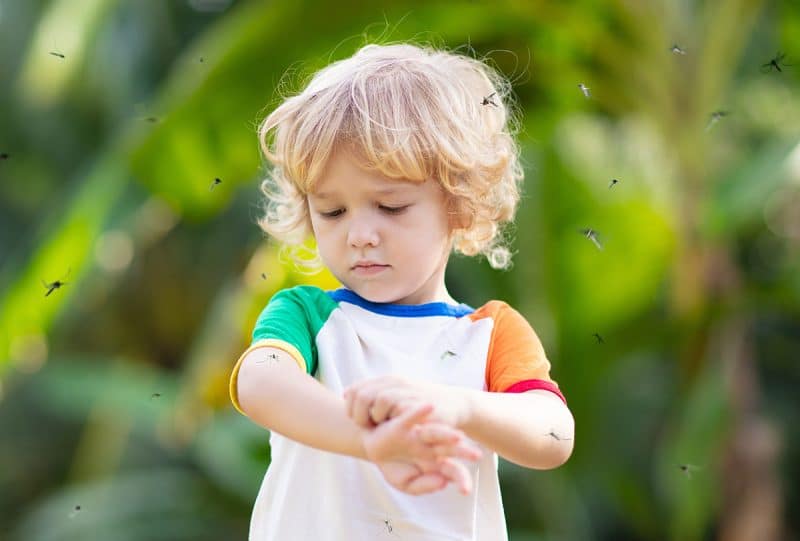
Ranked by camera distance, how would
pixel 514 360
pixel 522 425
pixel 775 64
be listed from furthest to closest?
pixel 775 64
pixel 514 360
pixel 522 425

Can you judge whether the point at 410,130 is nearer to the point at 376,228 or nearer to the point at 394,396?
the point at 376,228

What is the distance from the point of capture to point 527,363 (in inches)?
49.5

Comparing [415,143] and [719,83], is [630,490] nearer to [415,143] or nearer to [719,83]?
[719,83]

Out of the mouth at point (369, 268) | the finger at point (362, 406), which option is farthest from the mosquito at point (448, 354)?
the finger at point (362, 406)

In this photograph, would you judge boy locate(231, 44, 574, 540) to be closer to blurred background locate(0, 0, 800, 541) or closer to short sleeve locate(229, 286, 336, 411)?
short sleeve locate(229, 286, 336, 411)

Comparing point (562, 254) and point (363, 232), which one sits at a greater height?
point (363, 232)

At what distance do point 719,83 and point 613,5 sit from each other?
0.39 metres

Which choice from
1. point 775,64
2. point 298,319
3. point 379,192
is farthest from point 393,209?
point 775,64

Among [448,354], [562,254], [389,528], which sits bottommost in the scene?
[562,254]

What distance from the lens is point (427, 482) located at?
3.46 feet

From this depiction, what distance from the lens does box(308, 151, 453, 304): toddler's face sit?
4.02ft

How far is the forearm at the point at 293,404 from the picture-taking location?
1096mm

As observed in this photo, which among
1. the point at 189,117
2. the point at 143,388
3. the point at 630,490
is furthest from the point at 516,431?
the point at 143,388

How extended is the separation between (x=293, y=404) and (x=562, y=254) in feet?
8.25
